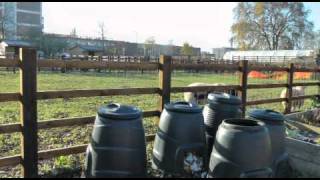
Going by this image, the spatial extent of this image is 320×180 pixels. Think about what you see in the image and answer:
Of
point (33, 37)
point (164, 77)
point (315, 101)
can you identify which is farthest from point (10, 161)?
point (33, 37)

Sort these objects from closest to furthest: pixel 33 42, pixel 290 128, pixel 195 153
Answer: pixel 195 153
pixel 290 128
pixel 33 42

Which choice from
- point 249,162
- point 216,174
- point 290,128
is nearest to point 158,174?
point 216,174

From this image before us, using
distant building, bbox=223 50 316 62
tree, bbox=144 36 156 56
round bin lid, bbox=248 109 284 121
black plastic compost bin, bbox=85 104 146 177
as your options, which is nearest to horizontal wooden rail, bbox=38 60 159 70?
black plastic compost bin, bbox=85 104 146 177

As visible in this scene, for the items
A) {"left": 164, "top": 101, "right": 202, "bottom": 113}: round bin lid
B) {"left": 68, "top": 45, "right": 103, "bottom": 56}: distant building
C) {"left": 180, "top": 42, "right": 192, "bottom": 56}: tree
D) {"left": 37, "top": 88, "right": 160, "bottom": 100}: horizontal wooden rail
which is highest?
{"left": 180, "top": 42, "right": 192, "bottom": 56}: tree

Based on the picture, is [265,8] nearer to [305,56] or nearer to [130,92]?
[305,56]

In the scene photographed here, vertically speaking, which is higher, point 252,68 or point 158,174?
point 252,68

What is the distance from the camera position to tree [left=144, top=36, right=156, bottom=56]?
89938 millimetres

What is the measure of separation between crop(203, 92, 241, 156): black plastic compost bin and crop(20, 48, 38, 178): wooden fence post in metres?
2.05

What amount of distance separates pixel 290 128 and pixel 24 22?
313 feet

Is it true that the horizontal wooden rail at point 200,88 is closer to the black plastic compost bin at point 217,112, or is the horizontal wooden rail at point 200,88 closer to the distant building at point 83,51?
the black plastic compost bin at point 217,112

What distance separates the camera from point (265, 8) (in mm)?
54969

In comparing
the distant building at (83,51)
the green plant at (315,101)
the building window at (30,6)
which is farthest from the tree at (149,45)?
the green plant at (315,101)

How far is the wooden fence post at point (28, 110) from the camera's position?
410 cm

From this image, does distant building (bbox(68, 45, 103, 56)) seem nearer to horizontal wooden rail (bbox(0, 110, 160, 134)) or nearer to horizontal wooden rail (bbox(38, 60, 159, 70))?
horizontal wooden rail (bbox(38, 60, 159, 70))
